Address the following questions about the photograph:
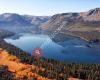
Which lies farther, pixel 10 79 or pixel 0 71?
pixel 0 71

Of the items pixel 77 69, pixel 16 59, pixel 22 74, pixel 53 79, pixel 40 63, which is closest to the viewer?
pixel 53 79

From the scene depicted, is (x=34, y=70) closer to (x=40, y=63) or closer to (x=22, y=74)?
(x=22, y=74)

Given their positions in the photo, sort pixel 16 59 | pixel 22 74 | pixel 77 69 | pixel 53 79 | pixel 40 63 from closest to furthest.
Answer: pixel 53 79 < pixel 22 74 < pixel 77 69 < pixel 40 63 < pixel 16 59

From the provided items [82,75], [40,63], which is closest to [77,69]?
[82,75]

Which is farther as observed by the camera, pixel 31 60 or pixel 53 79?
pixel 31 60

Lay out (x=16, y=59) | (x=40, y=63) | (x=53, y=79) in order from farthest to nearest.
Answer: (x=16, y=59) < (x=40, y=63) < (x=53, y=79)

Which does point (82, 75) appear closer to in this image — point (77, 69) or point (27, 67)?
point (77, 69)

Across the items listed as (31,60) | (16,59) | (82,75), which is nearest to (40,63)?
(31,60)
